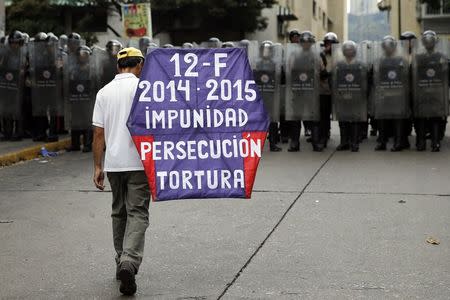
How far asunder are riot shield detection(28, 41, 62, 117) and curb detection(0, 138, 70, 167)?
2.11 feet

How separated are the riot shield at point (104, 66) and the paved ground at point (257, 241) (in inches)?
126

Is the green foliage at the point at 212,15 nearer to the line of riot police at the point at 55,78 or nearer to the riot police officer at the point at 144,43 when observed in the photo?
the riot police officer at the point at 144,43

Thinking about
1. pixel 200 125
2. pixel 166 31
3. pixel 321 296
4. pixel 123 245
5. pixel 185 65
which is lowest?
pixel 321 296

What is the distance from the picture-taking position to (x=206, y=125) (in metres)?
4.95

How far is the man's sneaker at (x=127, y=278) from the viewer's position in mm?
4645

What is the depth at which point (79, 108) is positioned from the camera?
42.8 ft

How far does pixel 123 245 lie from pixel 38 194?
4.38m

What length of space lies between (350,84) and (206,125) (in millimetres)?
8312

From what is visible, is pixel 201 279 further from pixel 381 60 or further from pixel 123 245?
pixel 381 60

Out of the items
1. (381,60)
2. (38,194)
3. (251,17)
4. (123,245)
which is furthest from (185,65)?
(251,17)

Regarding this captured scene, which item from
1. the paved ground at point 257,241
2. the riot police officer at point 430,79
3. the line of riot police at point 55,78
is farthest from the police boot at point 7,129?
the riot police officer at point 430,79

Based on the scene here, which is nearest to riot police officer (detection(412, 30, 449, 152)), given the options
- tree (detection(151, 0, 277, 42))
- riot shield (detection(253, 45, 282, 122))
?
riot shield (detection(253, 45, 282, 122))

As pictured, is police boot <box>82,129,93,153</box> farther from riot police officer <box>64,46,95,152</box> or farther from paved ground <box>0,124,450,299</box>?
paved ground <box>0,124,450,299</box>

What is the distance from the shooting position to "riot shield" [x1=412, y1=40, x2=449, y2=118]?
12516 mm
